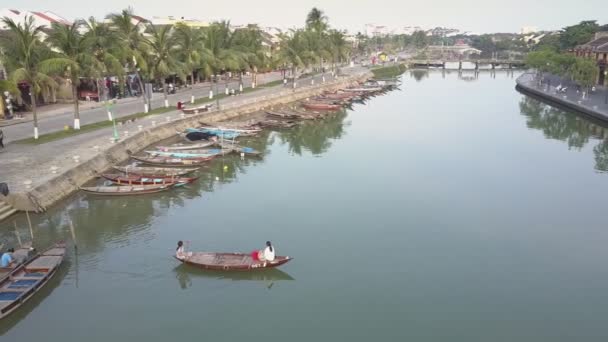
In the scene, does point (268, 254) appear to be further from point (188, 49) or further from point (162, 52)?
point (188, 49)

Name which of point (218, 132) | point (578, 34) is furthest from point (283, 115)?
point (578, 34)

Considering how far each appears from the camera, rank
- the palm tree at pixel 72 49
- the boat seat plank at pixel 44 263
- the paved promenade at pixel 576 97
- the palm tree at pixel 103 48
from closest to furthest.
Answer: the boat seat plank at pixel 44 263
the palm tree at pixel 72 49
the palm tree at pixel 103 48
the paved promenade at pixel 576 97

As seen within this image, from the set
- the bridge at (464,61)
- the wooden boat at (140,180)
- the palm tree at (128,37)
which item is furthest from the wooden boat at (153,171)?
the bridge at (464,61)

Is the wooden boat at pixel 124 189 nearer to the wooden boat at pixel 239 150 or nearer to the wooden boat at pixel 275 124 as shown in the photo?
the wooden boat at pixel 239 150

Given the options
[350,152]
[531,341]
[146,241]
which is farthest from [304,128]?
[531,341]

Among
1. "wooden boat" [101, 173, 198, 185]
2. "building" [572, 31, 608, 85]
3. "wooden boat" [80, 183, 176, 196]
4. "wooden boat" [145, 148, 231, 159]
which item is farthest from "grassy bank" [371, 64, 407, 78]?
"wooden boat" [80, 183, 176, 196]

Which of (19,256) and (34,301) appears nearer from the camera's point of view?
(34,301)
